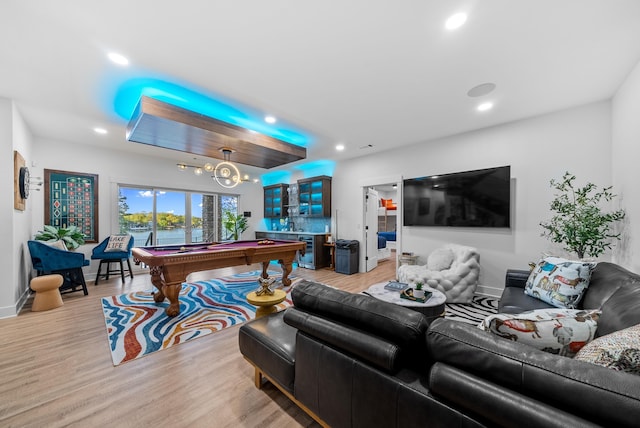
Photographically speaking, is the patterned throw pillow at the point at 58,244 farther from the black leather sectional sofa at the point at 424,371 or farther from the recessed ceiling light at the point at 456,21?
the recessed ceiling light at the point at 456,21

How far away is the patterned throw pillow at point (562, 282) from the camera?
6.80 feet

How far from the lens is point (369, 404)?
111 cm

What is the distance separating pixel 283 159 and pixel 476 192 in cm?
347

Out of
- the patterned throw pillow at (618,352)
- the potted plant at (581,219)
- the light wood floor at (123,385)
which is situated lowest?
the light wood floor at (123,385)

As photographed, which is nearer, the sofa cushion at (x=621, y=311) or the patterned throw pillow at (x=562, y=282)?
the sofa cushion at (x=621, y=311)

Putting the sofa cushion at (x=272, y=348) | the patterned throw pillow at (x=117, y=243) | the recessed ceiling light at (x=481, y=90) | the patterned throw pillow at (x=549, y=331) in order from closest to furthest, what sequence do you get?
the patterned throw pillow at (x=549, y=331), the sofa cushion at (x=272, y=348), the recessed ceiling light at (x=481, y=90), the patterned throw pillow at (x=117, y=243)

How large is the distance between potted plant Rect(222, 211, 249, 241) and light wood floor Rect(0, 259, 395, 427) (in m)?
4.40

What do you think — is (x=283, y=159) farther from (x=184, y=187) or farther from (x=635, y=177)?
(x=635, y=177)

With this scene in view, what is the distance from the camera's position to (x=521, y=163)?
369 centimetres

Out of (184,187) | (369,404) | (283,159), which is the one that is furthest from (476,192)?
(184,187)

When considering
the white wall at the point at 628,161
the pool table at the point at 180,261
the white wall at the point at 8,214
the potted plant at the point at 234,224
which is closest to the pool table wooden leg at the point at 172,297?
the pool table at the point at 180,261

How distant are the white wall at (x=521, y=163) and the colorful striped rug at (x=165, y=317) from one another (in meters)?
3.27

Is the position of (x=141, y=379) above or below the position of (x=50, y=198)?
below

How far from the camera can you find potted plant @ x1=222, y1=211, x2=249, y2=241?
23.5ft
